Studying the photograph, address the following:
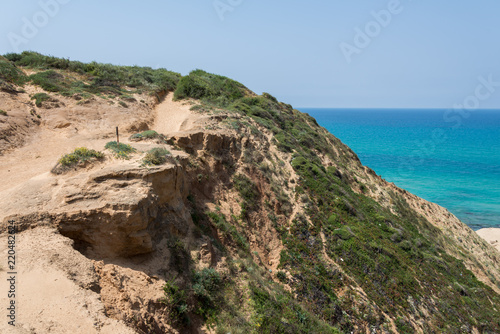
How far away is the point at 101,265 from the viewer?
28.3ft

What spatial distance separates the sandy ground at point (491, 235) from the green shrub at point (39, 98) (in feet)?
163

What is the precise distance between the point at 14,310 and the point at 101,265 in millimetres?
2496

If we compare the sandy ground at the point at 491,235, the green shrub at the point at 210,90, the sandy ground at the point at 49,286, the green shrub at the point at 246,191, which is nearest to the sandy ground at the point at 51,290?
the sandy ground at the point at 49,286

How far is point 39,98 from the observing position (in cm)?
1897

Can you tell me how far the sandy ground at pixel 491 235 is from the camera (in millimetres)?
39381

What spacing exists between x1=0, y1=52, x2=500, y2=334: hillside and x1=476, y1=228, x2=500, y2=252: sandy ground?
31.7 ft

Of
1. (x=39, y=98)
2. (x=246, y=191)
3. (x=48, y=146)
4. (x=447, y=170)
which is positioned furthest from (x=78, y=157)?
(x=447, y=170)

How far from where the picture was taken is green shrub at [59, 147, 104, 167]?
429 inches

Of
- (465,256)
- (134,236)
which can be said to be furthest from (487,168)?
(134,236)

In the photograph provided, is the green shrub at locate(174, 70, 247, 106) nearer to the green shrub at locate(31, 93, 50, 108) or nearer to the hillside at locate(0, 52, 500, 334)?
the hillside at locate(0, 52, 500, 334)

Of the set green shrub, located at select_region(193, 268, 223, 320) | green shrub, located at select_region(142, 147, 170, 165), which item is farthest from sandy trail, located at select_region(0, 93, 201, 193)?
green shrub, located at select_region(193, 268, 223, 320)

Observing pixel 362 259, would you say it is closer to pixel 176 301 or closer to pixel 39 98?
pixel 176 301

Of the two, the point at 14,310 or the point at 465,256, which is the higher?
the point at 465,256

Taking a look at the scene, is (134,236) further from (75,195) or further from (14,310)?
(14,310)
